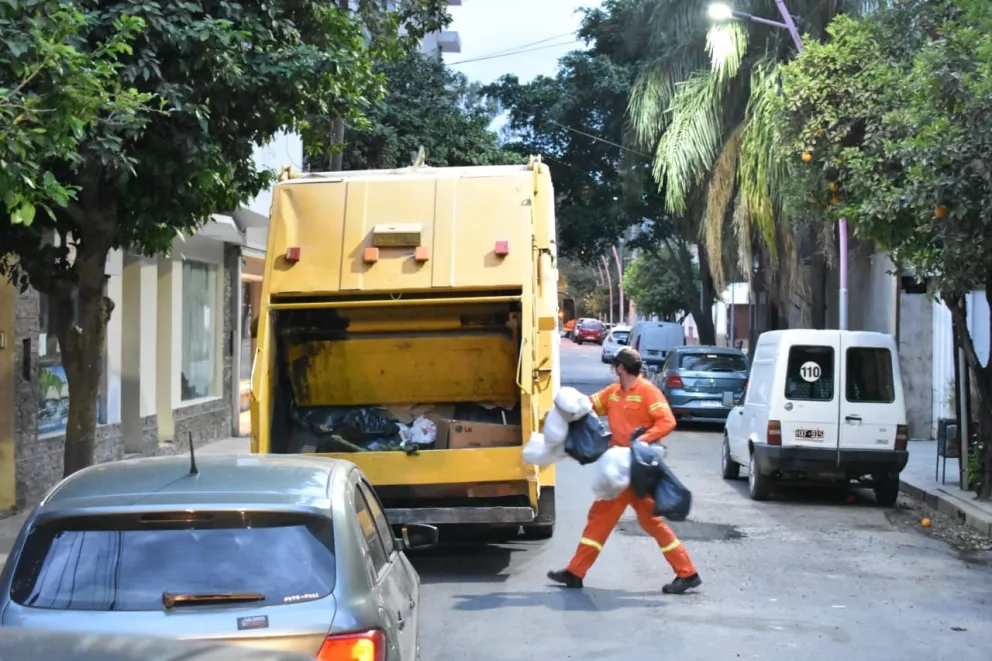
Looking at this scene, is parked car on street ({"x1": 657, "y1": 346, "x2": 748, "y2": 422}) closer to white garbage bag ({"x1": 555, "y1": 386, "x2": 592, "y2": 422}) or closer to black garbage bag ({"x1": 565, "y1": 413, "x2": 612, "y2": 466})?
black garbage bag ({"x1": 565, "y1": 413, "x2": 612, "y2": 466})

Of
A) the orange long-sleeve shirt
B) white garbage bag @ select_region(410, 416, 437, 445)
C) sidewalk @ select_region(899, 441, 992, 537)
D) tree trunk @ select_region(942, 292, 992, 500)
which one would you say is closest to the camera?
the orange long-sleeve shirt

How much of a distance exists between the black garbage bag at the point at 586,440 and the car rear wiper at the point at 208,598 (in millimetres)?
4517

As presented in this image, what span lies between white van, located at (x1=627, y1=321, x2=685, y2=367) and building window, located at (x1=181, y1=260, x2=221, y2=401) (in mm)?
16750

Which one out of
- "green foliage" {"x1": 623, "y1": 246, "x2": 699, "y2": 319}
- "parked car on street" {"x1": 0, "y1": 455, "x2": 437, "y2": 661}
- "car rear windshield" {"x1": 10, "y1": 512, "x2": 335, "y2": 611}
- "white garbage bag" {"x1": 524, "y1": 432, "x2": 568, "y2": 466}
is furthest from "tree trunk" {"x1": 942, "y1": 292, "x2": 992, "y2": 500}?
"green foliage" {"x1": 623, "y1": 246, "x2": 699, "y2": 319}

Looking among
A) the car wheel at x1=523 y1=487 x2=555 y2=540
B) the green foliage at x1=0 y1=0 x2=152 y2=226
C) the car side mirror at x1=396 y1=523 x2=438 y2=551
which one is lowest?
the car wheel at x1=523 y1=487 x2=555 y2=540

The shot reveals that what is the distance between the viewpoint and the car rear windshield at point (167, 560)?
399cm

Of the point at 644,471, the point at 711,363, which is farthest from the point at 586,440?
the point at 711,363

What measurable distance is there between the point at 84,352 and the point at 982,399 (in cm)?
962

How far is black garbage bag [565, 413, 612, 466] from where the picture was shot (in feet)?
27.2

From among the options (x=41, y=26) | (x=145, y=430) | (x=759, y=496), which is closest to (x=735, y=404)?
(x=759, y=496)

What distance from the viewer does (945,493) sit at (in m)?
13.6

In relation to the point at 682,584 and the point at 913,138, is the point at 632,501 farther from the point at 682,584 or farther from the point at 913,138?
the point at 913,138

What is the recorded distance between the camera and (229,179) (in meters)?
9.65

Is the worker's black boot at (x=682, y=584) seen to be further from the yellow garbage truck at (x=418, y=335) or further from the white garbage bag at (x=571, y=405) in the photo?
the white garbage bag at (x=571, y=405)
